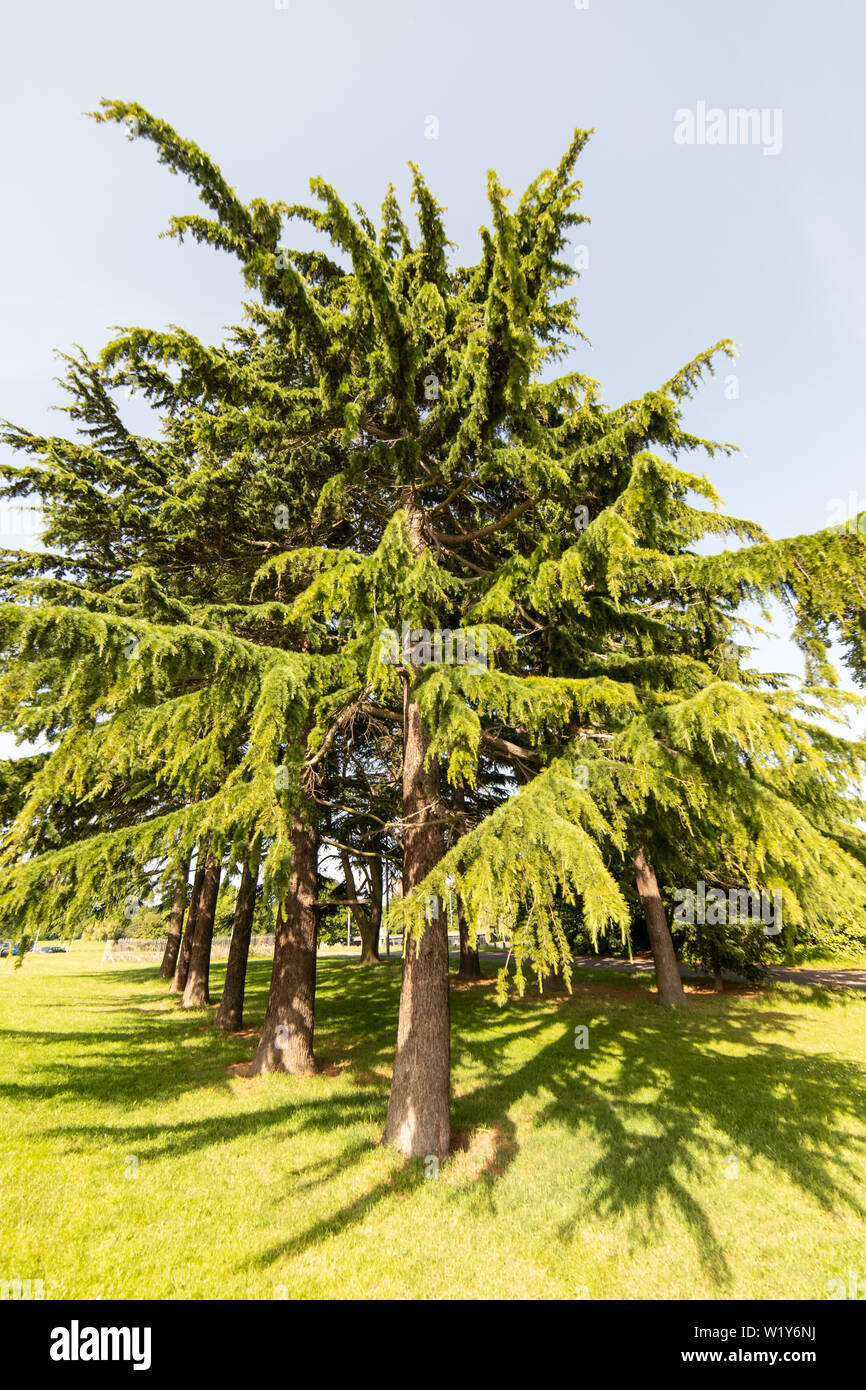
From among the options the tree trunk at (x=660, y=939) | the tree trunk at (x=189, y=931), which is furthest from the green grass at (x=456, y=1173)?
the tree trunk at (x=189, y=931)

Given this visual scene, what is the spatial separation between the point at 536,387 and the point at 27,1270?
969 centimetres

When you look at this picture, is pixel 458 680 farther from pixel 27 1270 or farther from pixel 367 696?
pixel 27 1270

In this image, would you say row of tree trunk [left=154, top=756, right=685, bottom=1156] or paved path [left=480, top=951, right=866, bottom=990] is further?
paved path [left=480, top=951, right=866, bottom=990]

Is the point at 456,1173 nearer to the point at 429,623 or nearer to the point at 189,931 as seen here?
the point at 429,623

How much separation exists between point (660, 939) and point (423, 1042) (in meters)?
11.6

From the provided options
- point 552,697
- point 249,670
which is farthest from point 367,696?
point 552,697

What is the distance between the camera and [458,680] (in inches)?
216

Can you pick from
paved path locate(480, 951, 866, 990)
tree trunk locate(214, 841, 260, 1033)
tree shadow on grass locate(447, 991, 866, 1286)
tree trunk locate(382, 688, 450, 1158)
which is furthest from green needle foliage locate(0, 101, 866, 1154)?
paved path locate(480, 951, 866, 990)

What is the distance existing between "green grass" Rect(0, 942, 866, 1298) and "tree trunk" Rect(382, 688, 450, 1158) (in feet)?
1.08

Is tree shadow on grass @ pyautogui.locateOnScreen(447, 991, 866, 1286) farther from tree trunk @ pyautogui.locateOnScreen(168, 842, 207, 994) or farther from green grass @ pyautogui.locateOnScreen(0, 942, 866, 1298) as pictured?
tree trunk @ pyautogui.locateOnScreen(168, 842, 207, 994)

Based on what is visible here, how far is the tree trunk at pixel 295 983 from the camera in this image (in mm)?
9969

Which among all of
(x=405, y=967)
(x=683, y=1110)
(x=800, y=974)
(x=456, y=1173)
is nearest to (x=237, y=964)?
(x=405, y=967)

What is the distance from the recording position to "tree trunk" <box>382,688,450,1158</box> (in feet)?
22.3

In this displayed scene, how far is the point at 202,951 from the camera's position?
695 inches
